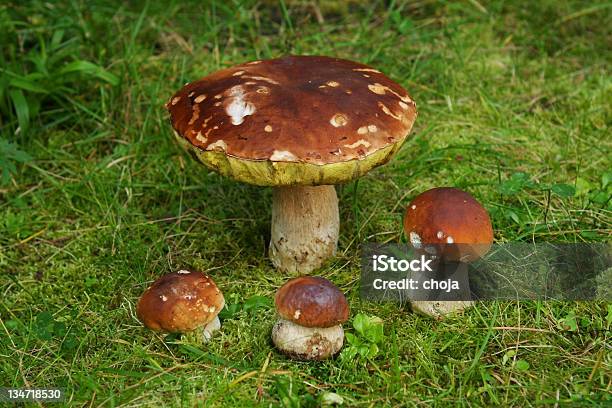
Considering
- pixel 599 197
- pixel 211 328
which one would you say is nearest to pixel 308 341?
pixel 211 328

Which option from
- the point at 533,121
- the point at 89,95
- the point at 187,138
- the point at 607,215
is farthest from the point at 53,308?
the point at 533,121

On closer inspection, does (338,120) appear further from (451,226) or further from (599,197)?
(599,197)

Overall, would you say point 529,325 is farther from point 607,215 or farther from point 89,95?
point 89,95

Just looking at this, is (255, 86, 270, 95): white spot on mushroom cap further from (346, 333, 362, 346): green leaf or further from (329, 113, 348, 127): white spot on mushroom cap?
(346, 333, 362, 346): green leaf

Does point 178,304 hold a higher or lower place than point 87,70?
lower

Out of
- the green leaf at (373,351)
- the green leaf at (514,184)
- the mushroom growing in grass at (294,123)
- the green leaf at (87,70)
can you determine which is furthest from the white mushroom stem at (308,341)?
the green leaf at (87,70)

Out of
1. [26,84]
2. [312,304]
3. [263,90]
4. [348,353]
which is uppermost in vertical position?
[263,90]
